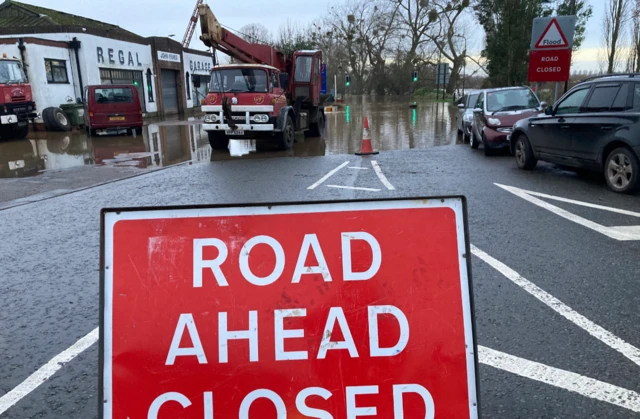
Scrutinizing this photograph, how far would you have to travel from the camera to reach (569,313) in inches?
148

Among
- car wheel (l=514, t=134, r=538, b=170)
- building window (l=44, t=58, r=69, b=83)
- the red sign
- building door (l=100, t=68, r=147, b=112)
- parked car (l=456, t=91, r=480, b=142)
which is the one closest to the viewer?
car wheel (l=514, t=134, r=538, b=170)

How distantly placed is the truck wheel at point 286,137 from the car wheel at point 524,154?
Result: 259 inches

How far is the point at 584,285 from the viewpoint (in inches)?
168

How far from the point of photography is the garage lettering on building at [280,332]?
2000mm

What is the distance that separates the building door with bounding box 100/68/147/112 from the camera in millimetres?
28344

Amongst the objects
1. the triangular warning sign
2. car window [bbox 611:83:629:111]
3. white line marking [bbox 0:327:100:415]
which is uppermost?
the triangular warning sign

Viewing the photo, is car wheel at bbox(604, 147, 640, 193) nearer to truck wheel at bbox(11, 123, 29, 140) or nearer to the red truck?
the red truck

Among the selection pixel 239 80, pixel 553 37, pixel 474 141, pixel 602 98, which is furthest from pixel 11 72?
pixel 602 98

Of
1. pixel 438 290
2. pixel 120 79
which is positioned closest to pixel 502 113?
pixel 438 290

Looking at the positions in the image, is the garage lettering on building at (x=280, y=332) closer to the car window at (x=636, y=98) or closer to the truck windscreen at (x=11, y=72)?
the car window at (x=636, y=98)

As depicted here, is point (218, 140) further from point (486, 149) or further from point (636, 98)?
point (636, 98)

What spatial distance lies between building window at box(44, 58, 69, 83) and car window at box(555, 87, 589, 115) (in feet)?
75.7

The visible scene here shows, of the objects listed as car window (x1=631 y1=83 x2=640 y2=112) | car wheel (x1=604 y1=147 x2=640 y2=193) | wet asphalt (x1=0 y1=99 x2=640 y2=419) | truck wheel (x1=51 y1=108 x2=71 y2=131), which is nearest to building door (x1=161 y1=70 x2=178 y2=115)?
truck wheel (x1=51 y1=108 x2=71 y2=131)

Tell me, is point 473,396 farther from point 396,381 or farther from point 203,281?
point 203,281
